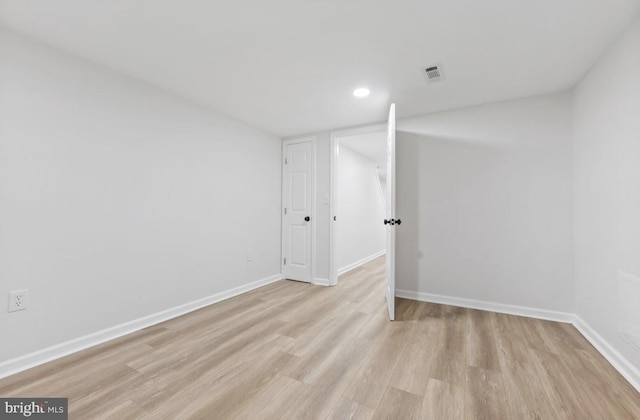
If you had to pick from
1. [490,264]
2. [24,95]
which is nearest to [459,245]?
[490,264]

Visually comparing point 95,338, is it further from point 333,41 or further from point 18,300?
point 333,41

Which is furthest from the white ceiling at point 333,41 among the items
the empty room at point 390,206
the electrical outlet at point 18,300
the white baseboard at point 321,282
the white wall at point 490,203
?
the white baseboard at point 321,282

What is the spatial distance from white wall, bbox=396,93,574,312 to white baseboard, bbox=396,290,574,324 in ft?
0.15

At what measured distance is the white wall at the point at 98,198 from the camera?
1672 mm

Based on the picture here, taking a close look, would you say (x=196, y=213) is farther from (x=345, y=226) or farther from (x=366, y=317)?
(x=345, y=226)

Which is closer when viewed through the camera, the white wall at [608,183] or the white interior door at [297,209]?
the white wall at [608,183]

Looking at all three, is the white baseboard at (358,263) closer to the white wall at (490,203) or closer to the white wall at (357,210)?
the white wall at (357,210)

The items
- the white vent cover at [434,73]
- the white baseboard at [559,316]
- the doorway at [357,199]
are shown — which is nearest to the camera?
the white baseboard at [559,316]

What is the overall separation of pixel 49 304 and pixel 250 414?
1.59m

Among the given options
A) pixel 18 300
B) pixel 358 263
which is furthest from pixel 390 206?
pixel 18 300

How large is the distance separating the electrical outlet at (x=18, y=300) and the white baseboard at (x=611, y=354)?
369 cm

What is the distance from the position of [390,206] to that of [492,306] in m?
1.47

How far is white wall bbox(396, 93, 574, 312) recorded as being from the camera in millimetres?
2488

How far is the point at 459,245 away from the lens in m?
2.87
